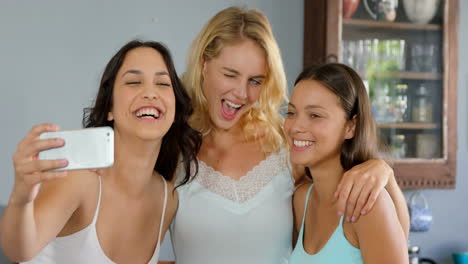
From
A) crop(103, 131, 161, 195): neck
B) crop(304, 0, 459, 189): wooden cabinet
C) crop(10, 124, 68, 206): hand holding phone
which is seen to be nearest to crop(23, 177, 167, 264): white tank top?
crop(103, 131, 161, 195): neck

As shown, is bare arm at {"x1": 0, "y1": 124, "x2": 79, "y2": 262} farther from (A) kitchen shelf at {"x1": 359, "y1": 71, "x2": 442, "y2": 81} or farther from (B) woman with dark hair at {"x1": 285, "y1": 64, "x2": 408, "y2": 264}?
(A) kitchen shelf at {"x1": 359, "y1": 71, "x2": 442, "y2": 81}

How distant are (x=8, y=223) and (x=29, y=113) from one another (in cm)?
158

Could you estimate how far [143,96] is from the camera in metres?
1.42

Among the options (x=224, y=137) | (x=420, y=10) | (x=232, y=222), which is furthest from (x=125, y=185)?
(x=420, y=10)

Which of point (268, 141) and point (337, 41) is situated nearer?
point (268, 141)

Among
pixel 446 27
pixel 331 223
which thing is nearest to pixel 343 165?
pixel 331 223

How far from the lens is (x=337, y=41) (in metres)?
2.72

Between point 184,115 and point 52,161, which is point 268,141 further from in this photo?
point 52,161

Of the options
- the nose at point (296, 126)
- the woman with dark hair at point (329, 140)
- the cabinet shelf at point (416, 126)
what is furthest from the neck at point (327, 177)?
the cabinet shelf at point (416, 126)

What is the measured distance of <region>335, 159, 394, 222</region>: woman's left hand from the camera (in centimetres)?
127

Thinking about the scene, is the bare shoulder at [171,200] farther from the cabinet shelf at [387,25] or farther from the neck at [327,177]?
the cabinet shelf at [387,25]

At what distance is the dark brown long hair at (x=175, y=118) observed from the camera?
59.3 inches

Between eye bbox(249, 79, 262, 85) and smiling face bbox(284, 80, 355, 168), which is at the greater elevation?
eye bbox(249, 79, 262, 85)

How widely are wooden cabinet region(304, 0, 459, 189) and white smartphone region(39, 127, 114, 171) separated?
1.99m
